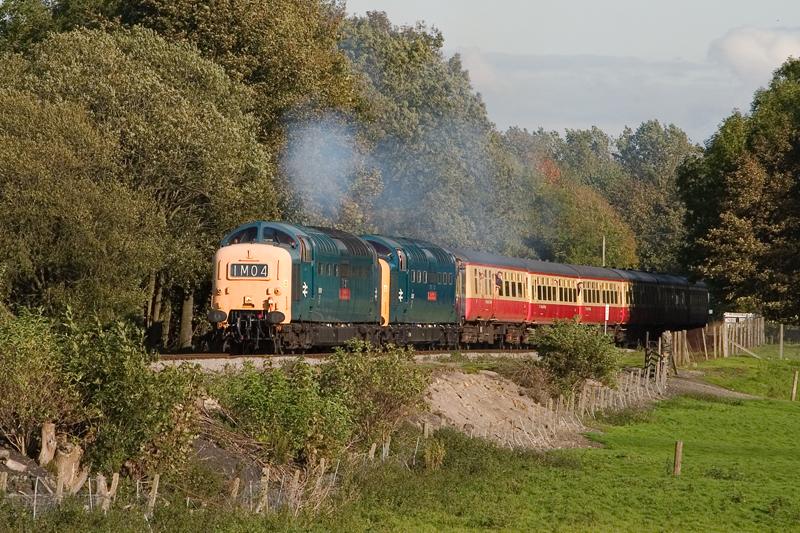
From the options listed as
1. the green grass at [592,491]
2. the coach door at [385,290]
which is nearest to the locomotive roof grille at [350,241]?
the coach door at [385,290]

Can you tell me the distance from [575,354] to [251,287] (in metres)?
12.0

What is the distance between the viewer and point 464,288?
6012 centimetres

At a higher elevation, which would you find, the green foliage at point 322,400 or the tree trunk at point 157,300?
the tree trunk at point 157,300

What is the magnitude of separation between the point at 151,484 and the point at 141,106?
29792 millimetres

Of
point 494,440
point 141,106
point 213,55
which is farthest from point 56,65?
point 494,440

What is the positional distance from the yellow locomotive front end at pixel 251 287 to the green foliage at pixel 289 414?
12626 mm

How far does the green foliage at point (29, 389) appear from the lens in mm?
27266

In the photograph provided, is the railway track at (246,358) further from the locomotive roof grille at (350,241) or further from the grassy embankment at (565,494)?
the grassy embankment at (565,494)

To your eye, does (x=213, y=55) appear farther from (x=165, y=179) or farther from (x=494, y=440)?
(x=494, y=440)

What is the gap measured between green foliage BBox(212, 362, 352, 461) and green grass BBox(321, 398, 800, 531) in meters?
1.32

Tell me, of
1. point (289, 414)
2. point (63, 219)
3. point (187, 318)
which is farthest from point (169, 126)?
point (289, 414)

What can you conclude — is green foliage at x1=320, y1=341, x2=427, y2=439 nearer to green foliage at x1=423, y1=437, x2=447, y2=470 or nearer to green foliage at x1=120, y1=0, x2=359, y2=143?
green foliage at x1=423, y1=437, x2=447, y2=470

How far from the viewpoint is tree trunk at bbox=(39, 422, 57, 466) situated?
27.3 metres

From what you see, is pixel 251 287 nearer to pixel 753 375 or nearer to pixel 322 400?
pixel 322 400
